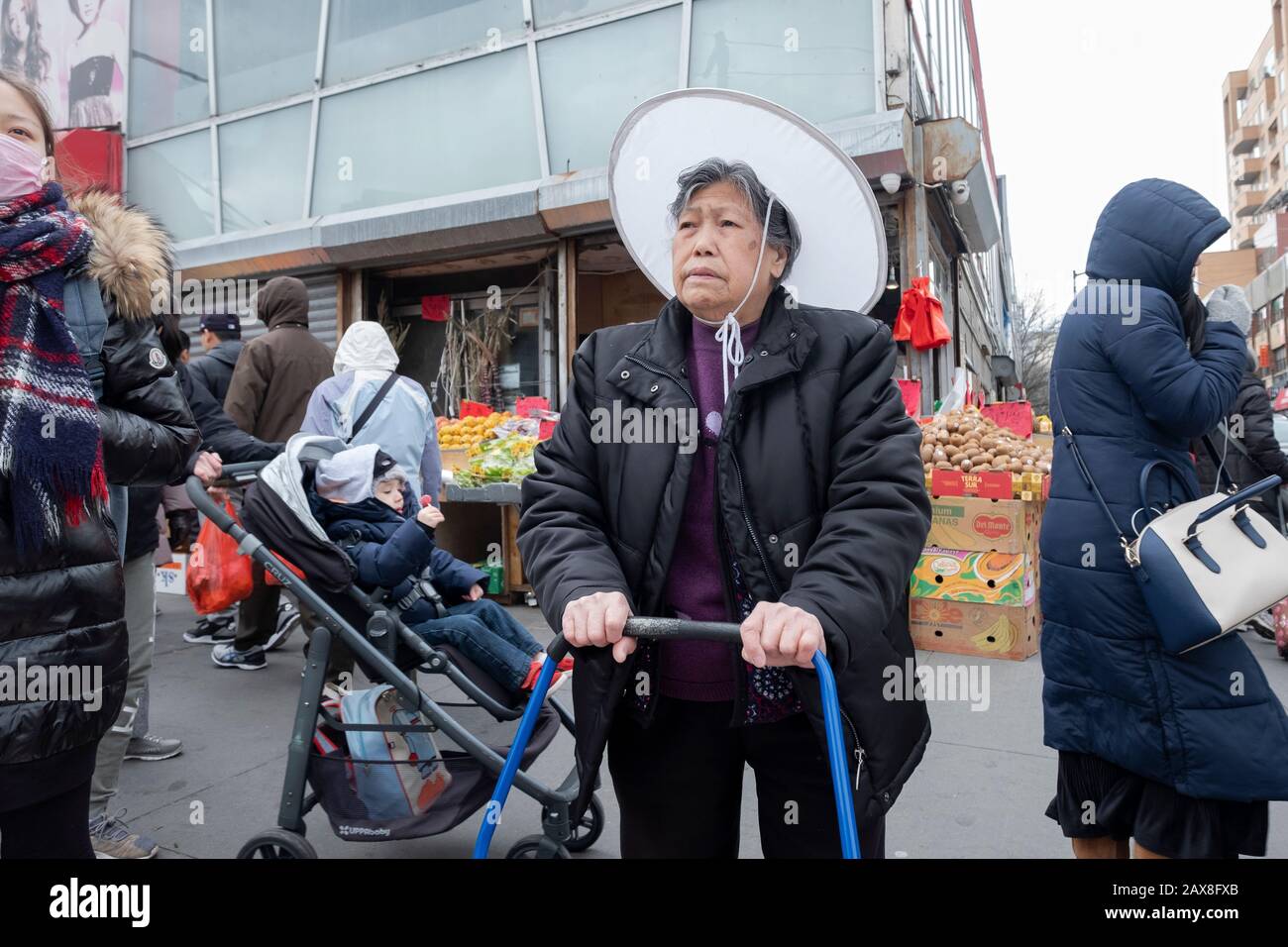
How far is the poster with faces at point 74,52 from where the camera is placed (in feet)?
39.9

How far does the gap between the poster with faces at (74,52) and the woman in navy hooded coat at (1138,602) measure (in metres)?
14.1

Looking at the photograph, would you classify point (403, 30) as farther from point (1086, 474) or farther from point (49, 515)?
point (1086, 474)

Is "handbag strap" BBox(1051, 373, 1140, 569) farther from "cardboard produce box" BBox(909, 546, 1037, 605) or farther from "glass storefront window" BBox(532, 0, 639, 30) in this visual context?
"glass storefront window" BBox(532, 0, 639, 30)

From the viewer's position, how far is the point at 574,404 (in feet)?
5.87

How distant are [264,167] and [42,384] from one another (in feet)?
34.4

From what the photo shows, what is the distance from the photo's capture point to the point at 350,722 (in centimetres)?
267

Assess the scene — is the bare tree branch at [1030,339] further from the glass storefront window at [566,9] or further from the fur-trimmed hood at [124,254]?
the fur-trimmed hood at [124,254]

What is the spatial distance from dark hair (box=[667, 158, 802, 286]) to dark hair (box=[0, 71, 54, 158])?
1511 millimetres

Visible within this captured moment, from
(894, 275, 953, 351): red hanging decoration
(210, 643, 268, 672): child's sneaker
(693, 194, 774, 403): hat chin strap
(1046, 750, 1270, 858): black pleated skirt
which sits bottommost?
(210, 643, 268, 672): child's sneaker

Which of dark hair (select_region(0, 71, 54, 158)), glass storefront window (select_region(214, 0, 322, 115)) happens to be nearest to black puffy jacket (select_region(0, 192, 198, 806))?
dark hair (select_region(0, 71, 54, 158))

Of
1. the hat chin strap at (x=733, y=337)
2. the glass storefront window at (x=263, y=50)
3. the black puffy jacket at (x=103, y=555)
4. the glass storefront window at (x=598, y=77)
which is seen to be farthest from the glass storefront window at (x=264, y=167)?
the hat chin strap at (x=733, y=337)

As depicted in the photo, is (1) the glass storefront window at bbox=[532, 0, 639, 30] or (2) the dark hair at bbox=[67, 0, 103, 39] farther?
(2) the dark hair at bbox=[67, 0, 103, 39]

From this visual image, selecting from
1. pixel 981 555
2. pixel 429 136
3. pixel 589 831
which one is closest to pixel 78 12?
pixel 429 136

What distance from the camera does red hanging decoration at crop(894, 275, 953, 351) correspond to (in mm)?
7461
